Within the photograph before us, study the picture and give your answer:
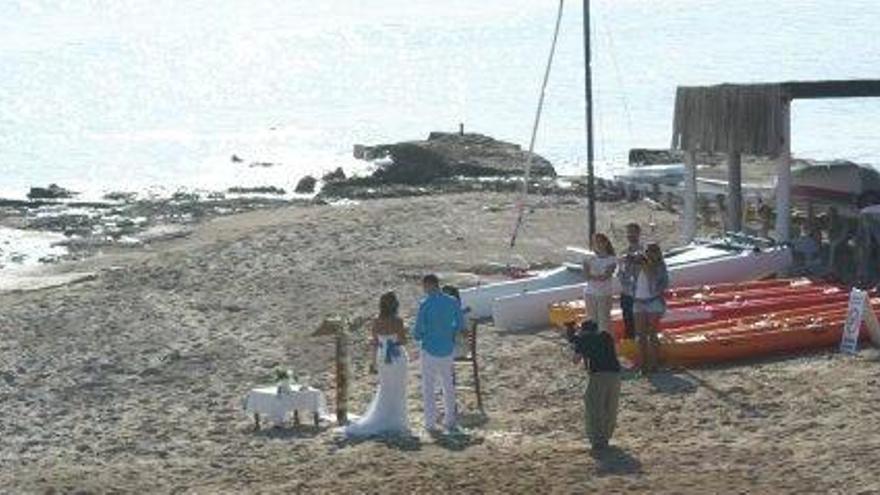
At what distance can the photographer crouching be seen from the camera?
50.2 feet

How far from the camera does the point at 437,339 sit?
657 inches

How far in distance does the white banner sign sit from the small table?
17.6 feet

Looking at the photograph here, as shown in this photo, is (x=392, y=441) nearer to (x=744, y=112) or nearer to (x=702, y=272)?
(x=702, y=272)

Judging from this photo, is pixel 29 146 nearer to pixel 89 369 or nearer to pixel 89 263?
pixel 89 263

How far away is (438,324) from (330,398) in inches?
132

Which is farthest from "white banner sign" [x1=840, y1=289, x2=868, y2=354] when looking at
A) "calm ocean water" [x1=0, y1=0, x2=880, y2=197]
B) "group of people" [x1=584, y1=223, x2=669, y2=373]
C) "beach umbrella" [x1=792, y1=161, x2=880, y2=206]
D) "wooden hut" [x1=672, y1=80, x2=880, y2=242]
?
"calm ocean water" [x1=0, y1=0, x2=880, y2=197]

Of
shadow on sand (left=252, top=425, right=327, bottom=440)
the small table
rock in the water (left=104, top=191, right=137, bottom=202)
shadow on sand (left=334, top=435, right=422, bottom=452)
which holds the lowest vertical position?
shadow on sand (left=252, top=425, right=327, bottom=440)

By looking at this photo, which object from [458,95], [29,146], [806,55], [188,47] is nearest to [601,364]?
[29,146]

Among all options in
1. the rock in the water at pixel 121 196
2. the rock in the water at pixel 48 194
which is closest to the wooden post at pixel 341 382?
the rock in the water at pixel 121 196

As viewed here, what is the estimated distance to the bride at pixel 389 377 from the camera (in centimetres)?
1666

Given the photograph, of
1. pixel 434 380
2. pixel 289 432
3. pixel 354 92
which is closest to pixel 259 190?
pixel 289 432

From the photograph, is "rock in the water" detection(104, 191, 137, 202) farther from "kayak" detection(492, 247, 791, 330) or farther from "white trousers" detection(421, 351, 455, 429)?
"white trousers" detection(421, 351, 455, 429)

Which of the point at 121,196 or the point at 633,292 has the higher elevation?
the point at 121,196

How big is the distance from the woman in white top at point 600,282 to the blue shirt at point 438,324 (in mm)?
2422
